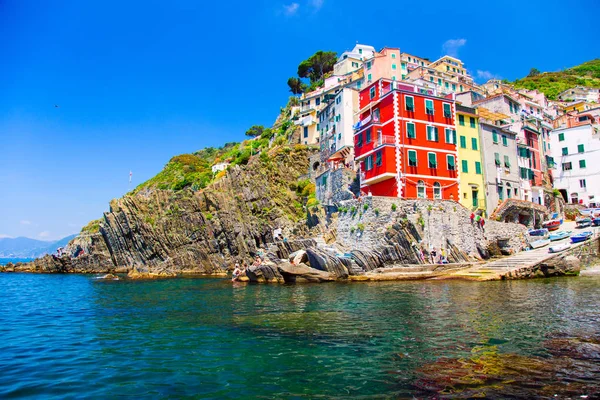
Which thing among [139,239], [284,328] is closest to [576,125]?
[284,328]

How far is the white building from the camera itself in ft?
192

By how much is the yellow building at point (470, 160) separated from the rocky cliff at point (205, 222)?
26.1 m

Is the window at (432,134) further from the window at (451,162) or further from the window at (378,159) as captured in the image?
the window at (378,159)

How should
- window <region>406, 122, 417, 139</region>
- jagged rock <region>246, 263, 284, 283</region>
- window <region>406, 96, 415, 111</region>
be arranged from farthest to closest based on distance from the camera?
window <region>406, 96, 415, 111</region>, window <region>406, 122, 417, 139</region>, jagged rock <region>246, 263, 284, 283</region>

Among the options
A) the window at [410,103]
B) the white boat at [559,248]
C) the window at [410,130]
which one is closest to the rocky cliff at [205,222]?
the window at [410,130]

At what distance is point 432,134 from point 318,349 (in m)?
37.2

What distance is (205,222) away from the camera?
66.6 metres

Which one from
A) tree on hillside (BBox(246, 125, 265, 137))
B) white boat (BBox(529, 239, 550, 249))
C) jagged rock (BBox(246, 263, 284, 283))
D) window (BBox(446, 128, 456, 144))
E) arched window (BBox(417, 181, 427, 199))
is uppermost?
tree on hillside (BBox(246, 125, 265, 137))

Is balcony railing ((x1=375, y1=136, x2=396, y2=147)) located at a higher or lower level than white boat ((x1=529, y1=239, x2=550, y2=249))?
higher

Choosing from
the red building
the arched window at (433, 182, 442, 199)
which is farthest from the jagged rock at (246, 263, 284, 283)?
the arched window at (433, 182, 442, 199)

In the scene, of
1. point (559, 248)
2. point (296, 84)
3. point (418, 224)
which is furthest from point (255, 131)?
point (559, 248)

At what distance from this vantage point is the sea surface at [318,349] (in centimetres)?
923

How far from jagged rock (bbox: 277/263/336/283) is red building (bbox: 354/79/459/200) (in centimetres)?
1215

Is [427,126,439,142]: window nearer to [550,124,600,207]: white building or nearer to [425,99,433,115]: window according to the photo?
[425,99,433,115]: window
